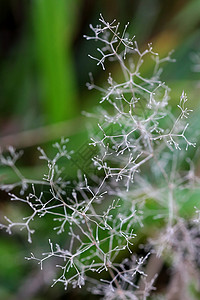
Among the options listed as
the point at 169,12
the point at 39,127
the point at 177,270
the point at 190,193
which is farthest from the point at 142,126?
the point at 169,12

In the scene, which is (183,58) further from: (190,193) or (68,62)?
(190,193)

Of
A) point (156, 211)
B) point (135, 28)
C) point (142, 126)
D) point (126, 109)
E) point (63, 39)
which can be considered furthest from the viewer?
point (135, 28)

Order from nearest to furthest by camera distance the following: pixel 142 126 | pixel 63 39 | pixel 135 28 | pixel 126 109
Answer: pixel 142 126, pixel 126 109, pixel 63 39, pixel 135 28

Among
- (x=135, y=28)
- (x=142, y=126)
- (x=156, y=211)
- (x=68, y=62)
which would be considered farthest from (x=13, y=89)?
(x=142, y=126)

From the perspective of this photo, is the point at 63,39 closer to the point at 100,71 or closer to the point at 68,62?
the point at 68,62

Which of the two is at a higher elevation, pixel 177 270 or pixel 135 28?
pixel 135 28

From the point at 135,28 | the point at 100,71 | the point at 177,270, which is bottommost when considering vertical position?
the point at 177,270

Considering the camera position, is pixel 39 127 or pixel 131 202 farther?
pixel 39 127
